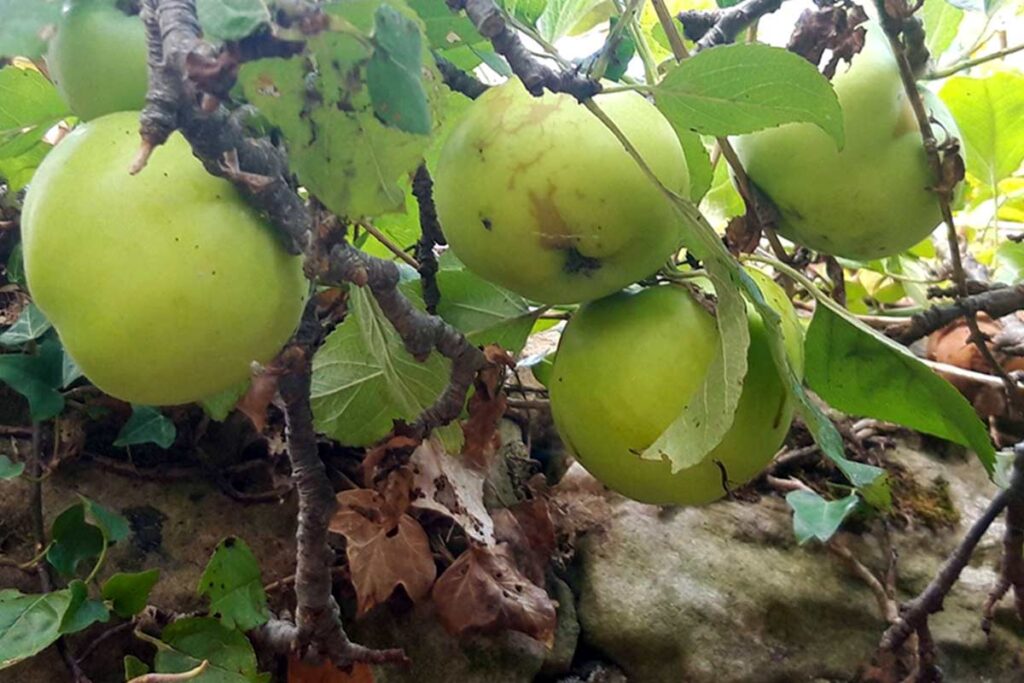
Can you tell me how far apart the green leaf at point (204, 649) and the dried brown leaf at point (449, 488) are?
0.58 feet

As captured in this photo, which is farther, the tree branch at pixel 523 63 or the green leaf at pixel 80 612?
the green leaf at pixel 80 612

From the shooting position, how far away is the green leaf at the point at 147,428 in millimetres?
728

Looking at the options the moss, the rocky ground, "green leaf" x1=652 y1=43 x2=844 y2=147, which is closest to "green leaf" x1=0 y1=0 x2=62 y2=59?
"green leaf" x1=652 y1=43 x2=844 y2=147

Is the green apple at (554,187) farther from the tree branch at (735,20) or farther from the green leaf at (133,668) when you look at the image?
the green leaf at (133,668)

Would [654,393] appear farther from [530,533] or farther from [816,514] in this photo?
[816,514]

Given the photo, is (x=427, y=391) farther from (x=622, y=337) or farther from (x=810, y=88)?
(x=810, y=88)

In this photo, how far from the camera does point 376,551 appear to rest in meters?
0.72

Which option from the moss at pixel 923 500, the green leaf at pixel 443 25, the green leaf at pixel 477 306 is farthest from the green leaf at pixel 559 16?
the moss at pixel 923 500

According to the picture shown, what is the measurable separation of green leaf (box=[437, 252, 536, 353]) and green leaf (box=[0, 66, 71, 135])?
0.32 m

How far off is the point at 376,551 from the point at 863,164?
52 centimetres

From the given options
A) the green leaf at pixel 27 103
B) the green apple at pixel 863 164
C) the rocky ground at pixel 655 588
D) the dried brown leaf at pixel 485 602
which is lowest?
the rocky ground at pixel 655 588

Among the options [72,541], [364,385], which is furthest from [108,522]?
[364,385]

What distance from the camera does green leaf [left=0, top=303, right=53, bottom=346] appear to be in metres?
0.74

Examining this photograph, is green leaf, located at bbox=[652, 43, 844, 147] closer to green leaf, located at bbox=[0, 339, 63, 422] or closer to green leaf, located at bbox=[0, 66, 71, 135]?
green leaf, located at bbox=[0, 66, 71, 135]
